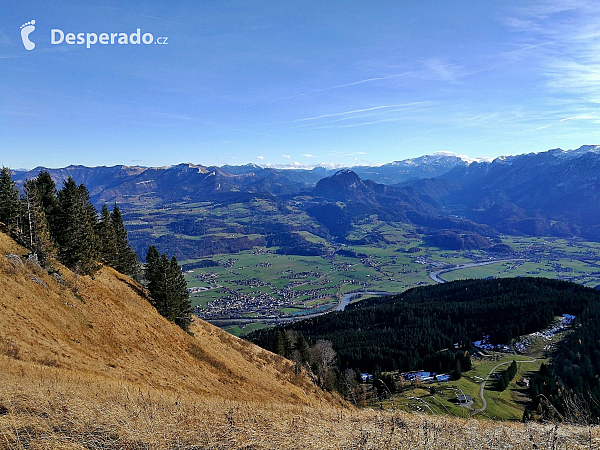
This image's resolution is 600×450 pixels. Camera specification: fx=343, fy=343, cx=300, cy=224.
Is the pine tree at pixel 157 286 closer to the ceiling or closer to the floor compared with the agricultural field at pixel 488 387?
closer to the ceiling

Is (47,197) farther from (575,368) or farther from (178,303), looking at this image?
(575,368)

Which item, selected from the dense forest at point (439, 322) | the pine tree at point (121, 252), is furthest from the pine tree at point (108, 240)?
the dense forest at point (439, 322)

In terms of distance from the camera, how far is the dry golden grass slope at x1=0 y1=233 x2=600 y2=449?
33.2ft

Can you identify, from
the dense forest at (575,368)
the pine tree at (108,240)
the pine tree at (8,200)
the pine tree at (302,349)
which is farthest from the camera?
the dense forest at (575,368)

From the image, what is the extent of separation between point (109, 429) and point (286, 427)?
5613 mm

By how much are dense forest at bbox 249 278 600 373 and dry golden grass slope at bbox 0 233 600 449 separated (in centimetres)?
5467

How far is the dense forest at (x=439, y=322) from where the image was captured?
10100 centimetres

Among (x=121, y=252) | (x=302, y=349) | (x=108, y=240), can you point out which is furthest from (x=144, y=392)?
(x=302, y=349)

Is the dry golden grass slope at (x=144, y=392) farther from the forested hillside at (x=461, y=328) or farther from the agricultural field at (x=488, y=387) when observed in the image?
the forested hillside at (x=461, y=328)

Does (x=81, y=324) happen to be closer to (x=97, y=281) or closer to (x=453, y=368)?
(x=97, y=281)

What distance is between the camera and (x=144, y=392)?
19.7m

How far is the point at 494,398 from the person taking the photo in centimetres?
6781

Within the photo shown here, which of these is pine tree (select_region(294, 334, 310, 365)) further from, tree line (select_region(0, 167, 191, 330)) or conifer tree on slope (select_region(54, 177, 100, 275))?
conifer tree on slope (select_region(54, 177, 100, 275))

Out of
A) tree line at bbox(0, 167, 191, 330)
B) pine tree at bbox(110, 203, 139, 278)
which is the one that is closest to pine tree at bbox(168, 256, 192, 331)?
tree line at bbox(0, 167, 191, 330)
